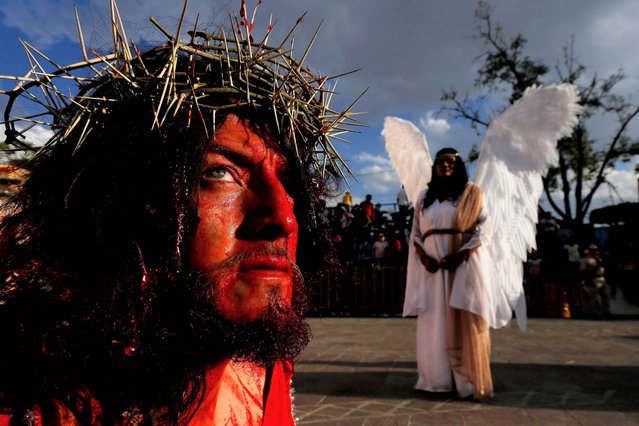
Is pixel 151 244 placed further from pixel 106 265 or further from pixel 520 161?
pixel 520 161

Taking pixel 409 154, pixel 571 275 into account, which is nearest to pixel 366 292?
pixel 571 275

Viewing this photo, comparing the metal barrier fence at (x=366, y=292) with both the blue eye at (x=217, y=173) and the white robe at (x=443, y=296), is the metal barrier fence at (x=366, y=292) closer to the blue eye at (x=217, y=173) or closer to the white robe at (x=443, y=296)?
the white robe at (x=443, y=296)

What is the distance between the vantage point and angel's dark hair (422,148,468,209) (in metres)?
4.82

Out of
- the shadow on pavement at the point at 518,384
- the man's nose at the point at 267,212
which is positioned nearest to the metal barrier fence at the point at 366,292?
the shadow on pavement at the point at 518,384

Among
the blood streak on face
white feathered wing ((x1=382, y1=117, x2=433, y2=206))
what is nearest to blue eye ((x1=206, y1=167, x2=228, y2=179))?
the blood streak on face

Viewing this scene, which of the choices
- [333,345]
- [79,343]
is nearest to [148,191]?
[79,343]

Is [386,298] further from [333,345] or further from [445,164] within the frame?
[445,164]

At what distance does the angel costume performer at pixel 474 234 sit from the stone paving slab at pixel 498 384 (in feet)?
1.32

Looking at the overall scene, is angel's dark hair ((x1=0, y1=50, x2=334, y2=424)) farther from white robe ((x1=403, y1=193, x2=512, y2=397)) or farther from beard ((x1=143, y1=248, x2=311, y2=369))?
white robe ((x1=403, y1=193, x2=512, y2=397))

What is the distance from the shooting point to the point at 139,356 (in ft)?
3.44

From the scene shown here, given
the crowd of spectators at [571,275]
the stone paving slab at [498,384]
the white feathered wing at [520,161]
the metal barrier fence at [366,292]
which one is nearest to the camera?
the stone paving slab at [498,384]

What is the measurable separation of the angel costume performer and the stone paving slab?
40 centimetres

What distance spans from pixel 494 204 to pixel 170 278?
5.06 meters

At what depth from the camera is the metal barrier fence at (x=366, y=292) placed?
13.8m
